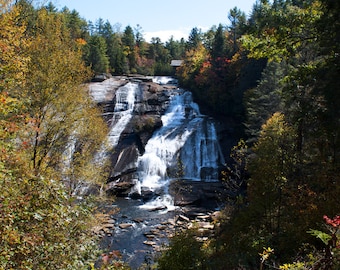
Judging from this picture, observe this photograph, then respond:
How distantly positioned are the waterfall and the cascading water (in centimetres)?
339

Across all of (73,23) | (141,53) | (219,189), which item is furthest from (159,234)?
(141,53)

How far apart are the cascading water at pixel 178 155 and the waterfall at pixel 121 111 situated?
3.39 metres

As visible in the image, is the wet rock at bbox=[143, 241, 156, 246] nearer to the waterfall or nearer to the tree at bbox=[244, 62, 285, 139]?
the tree at bbox=[244, 62, 285, 139]

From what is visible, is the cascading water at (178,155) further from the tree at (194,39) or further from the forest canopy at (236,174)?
the tree at (194,39)

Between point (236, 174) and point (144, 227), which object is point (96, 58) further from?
point (236, 174)

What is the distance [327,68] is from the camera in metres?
7.32

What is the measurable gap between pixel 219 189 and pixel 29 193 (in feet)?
68.1

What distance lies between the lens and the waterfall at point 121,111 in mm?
30511

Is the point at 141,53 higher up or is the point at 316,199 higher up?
the point at 141,53

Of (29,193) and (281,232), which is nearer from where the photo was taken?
(29,193)

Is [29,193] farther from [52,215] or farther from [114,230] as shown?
[114,230]

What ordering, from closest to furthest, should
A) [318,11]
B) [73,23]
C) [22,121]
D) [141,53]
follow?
1. [318,11]
2. [22,121]
3. [73,23]
4. [141,53]

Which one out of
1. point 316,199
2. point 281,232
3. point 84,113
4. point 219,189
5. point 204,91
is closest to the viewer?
point 316,199

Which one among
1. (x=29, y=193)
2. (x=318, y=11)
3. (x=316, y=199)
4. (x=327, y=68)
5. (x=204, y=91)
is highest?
(x=204, y=91)
